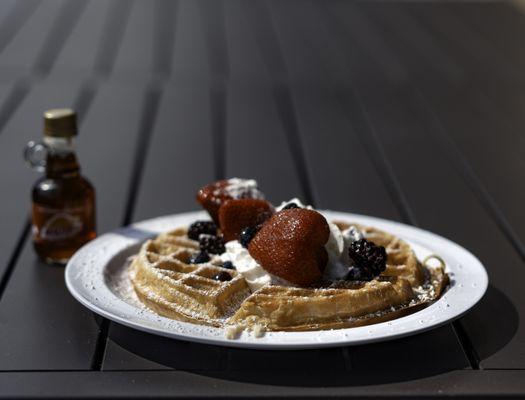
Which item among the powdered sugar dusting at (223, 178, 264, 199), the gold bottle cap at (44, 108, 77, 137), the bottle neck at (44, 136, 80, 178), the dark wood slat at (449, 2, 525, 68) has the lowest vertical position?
the dark wood slat at (449, 2, 525, 68)

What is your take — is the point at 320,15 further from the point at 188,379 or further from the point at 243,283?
the point at 188,379

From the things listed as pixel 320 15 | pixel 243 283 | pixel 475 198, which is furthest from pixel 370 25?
pixel 243 283

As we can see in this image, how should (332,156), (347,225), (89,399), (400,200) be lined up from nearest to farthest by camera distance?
(89,399) → (347,225) → (400,200) → (332,156)

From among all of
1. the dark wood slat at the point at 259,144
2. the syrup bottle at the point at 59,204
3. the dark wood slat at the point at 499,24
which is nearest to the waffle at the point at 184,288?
the syrup bottle at the point at 59,204

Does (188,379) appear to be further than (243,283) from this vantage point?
No

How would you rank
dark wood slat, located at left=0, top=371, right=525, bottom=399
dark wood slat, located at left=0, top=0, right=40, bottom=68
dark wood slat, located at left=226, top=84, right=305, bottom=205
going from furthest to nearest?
dark wood slat, located at left=0, top=0, right=40, bottom=68
dark wood slat, located at left=226, top=84, right=305, bottom=205
dark wood slat, located at left=0, top=371, right=525, bottom=399

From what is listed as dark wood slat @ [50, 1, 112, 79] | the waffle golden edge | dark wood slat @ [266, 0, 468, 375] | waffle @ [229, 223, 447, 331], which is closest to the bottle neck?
the waffle golden edge

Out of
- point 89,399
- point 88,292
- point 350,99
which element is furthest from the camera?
point 350,99

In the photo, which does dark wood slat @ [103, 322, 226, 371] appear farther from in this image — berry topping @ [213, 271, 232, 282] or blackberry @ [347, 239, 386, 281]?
blackberry @ [347, 239, 386, 281]
